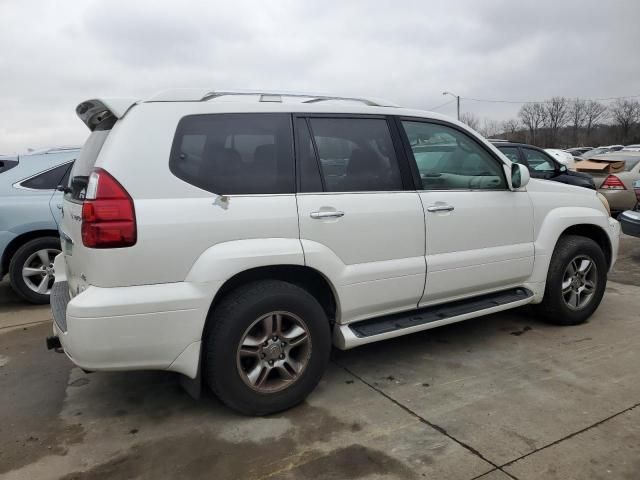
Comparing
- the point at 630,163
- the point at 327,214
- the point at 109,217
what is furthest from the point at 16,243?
the point at 630,163

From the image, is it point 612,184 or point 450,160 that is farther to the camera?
point 612,184

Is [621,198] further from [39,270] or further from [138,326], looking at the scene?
[138,326]

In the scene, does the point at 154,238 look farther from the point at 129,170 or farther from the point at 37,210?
the point at 37,210

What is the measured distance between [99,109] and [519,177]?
9.92 ft

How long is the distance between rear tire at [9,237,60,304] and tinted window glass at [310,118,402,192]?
3.84 metres

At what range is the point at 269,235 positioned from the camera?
2988mm

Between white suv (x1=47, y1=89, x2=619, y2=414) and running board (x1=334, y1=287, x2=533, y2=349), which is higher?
white suv (x1=47, y1=89, x2=619, y2=414)

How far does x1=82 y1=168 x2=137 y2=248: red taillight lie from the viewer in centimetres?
266

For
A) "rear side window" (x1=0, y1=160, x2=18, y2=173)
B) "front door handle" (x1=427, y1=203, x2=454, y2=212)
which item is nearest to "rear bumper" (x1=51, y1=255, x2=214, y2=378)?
"front door handle" (x1=427, y1=203, x2=454, y2=212)

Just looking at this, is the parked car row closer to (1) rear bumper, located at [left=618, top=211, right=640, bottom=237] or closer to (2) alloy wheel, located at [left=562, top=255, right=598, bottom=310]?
(2) alloy wheel, located at [left=562, top=255, right=598, bottom=310]

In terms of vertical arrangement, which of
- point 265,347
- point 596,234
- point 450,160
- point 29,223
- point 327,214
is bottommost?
point 265,347

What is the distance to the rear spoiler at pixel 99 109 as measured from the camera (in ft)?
9.69

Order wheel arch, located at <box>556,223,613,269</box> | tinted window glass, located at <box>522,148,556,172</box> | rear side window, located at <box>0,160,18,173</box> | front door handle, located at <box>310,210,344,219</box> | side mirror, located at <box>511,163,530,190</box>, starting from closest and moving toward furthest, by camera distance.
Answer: front door handle, located at <box>310,210,344,219</box>, side mirror, located at <box>511,163,530,190</box>, wheel arch, located at <box>556,223,613,269</box>, rear side window, located at <box>0,160,18,173</box>, tinted window glass, located at <box>522,148,556,172</box>

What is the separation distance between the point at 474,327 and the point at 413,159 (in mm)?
1832
